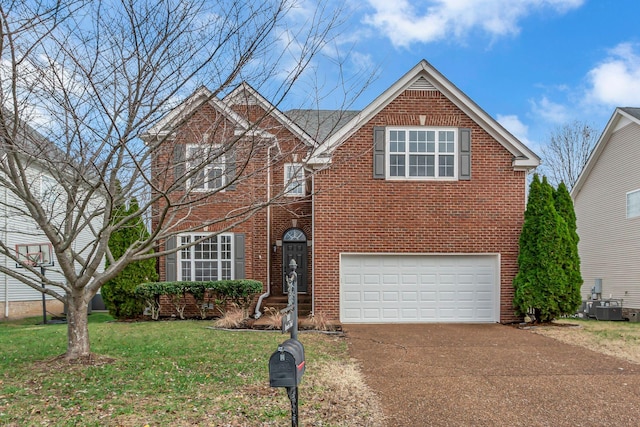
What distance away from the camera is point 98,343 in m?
9.41

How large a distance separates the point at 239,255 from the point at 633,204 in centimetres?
1296

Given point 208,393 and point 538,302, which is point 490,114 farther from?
point 208,393

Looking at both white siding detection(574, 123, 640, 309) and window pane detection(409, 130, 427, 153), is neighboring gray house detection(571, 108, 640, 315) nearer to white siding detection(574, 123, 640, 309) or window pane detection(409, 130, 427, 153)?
white siding detection(574, 123, 640, 309)

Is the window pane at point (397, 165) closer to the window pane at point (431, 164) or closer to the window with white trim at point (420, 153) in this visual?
the window with white trim at point (420, 153)

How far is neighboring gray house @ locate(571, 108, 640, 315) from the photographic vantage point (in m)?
17.0

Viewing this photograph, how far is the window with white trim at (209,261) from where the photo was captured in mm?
14664

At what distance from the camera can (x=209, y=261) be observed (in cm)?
1473

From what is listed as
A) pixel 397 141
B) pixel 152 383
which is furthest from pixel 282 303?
pixel 152 383

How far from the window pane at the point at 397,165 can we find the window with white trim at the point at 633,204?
8794mm

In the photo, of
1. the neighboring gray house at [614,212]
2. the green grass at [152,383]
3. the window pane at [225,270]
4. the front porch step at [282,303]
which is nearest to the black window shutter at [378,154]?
the front porch step at [282,303]

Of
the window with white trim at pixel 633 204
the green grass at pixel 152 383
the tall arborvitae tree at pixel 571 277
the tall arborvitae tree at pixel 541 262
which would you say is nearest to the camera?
the green grass at pixel 152 383

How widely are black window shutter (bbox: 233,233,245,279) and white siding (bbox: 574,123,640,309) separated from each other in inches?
498

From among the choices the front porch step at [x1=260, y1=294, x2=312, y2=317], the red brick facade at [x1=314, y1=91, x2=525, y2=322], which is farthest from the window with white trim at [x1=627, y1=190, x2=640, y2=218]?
the front porch step at [x1=260, y1=294, x2=312, y2=317]

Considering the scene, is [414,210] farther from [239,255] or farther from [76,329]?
[76,329]
